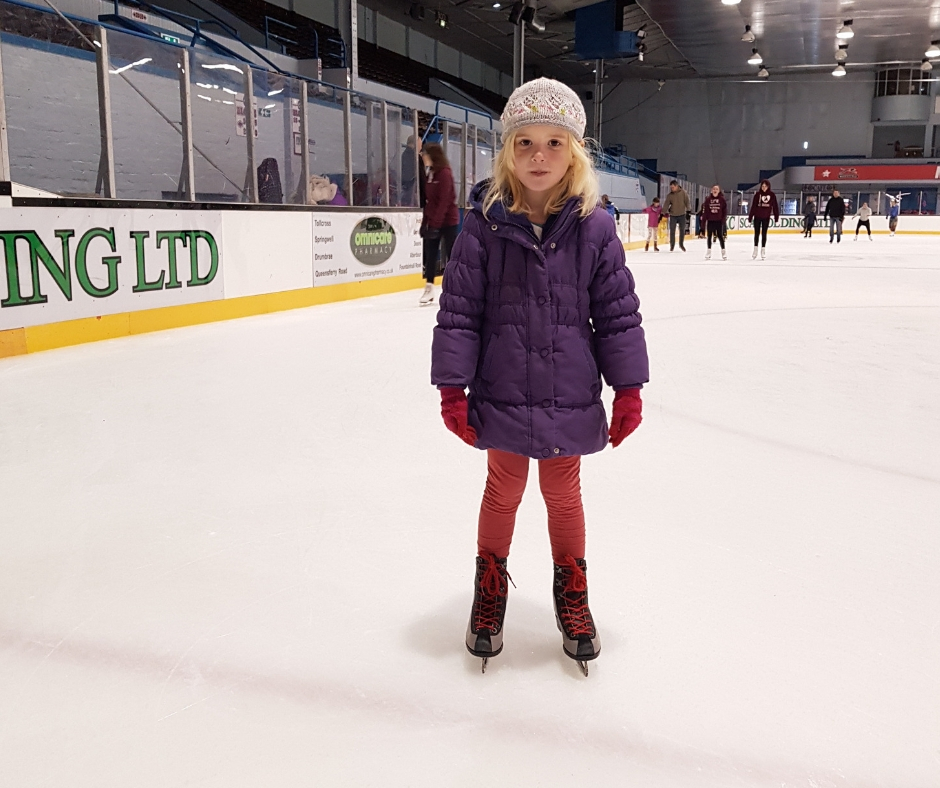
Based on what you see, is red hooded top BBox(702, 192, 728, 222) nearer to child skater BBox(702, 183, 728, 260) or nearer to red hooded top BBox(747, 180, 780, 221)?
child skater BBox(702, 183, 728, 260)

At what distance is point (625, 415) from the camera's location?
4.46 feet

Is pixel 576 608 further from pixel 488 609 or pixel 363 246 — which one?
pixel 363 246

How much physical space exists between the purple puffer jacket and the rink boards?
3777 millimetres

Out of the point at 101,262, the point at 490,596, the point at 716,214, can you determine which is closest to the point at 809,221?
the point at 716,214

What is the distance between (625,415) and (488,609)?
435mm

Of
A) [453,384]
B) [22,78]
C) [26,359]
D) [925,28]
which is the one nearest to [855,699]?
[453,384]

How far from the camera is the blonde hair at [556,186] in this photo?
135cm

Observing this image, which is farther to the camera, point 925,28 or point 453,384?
point 925,28

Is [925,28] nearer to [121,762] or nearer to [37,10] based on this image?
[37,10]

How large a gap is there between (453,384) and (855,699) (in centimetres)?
83

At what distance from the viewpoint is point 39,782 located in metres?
1.10

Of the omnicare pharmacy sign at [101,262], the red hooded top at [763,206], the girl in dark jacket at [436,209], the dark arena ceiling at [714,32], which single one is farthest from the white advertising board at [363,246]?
the dark arena ceiling at [714,32]

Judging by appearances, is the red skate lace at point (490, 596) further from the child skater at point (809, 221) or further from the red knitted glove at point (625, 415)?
the child skater at point (809, 221)

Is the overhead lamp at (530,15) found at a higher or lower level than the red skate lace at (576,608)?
higher
